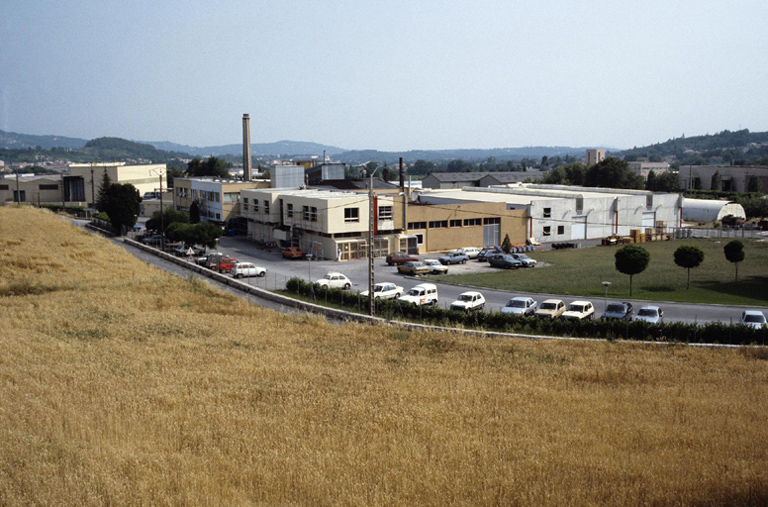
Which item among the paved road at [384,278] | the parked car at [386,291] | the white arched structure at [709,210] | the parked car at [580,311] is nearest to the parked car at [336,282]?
the paved road at [384,278]

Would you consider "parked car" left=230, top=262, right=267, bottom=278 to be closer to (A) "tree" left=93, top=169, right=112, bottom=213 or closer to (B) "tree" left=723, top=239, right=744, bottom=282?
(B) "tree" left=723, top=239, right=744, bottom=282

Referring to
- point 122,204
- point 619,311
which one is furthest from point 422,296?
→ point 122,204

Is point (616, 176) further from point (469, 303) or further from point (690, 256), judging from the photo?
point (469, 303)

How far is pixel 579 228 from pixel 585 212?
61.5 inches

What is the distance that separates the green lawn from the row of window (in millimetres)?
6025

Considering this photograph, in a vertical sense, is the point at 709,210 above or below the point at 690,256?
above

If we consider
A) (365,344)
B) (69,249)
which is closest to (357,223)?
(69,249)

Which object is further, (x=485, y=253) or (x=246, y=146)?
(x=246, y=146)

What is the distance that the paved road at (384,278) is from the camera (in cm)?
2945

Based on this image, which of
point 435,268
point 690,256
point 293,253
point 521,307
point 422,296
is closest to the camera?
point 521,307

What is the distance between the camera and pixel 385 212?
49750 mm

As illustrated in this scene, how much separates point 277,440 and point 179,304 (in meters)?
19.6

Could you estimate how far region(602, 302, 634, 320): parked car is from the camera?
27.2 metres

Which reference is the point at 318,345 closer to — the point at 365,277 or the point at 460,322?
the point at 460,322
